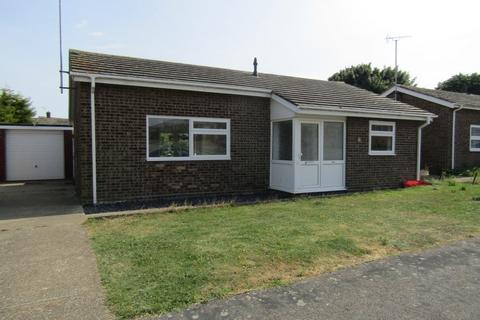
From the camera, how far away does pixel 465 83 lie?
146 feet

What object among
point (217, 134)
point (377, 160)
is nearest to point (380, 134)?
point (377, 160)

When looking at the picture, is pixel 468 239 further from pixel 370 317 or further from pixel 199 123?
pixel 199 123

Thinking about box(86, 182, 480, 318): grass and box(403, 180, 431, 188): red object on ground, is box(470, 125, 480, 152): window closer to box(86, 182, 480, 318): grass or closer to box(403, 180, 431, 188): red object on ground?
box(403, 180, 431, 188): red object on ground

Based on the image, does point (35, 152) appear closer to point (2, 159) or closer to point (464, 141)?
point (2, 159)

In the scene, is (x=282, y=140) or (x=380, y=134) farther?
(x=380, y=134)

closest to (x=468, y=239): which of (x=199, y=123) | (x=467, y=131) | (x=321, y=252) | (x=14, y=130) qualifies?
(x=321, y=252)

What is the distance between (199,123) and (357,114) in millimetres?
5184

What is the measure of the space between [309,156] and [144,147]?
16.4 feet

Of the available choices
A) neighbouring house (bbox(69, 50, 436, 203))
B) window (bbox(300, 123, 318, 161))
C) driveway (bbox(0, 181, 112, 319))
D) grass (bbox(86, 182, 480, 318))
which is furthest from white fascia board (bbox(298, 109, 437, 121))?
driveway (bbox(0, 181, 112, 319))

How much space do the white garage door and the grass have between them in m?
11.7

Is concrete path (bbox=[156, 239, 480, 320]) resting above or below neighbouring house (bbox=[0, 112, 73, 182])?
below

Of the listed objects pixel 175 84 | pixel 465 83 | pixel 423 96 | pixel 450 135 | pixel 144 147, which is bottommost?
pixel 144 147

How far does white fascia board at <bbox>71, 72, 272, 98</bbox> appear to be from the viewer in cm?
899

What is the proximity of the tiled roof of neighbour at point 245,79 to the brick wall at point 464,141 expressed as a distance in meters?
6.07
